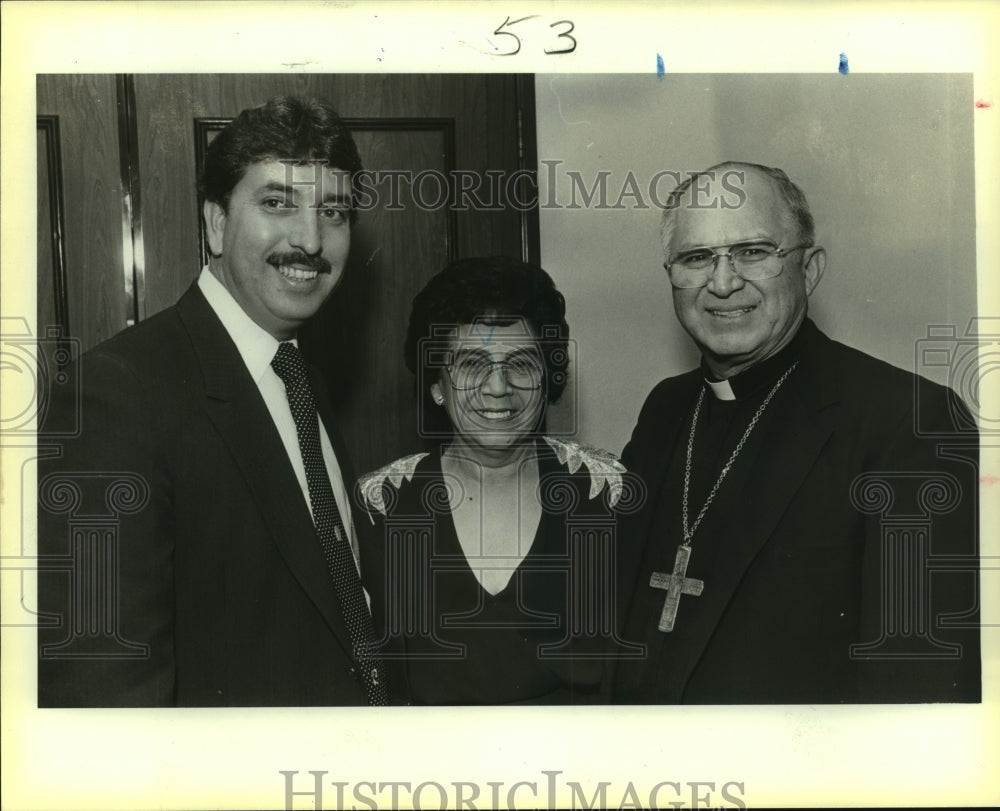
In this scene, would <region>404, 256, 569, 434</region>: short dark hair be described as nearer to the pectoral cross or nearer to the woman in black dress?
the woman in black dress

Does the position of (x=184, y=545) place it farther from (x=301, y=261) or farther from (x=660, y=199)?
(x=660, y=199)

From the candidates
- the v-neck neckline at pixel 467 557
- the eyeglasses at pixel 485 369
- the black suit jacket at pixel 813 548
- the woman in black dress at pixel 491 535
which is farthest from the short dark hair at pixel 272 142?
the black suit jacket at pixel 813 548

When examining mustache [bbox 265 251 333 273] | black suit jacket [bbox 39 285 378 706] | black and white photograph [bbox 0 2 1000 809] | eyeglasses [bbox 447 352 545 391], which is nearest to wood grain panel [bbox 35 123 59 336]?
black and white photograph [bbox 0 2 1000 809]

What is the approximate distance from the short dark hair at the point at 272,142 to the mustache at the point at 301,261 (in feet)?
0.54

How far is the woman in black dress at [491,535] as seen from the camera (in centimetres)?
270

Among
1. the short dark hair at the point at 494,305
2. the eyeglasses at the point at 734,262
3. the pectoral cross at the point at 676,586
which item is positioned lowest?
the pectoral cross at the point at 676,586

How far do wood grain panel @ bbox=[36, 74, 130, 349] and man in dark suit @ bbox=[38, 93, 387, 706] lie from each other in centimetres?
9

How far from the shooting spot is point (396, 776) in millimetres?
2709

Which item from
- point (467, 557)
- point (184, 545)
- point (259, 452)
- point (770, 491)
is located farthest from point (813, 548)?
point (184, 545)

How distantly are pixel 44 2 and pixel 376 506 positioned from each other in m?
1.40

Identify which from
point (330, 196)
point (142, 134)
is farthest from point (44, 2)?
point (330, 196)

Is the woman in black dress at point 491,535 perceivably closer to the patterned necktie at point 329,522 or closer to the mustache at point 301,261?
the patterned necktie at point 329,522

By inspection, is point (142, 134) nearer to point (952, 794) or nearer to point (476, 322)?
point (476, 322)

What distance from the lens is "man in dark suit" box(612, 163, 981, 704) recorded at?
2691mm
